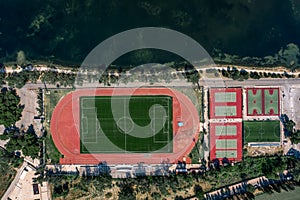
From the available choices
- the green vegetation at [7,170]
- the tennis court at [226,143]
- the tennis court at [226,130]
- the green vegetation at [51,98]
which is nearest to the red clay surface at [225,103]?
the tennis court at [226,130]

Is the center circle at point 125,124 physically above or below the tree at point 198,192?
above

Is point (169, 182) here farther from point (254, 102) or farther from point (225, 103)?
point (254, 102)

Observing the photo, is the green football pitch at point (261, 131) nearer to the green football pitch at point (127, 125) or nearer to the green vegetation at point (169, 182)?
the green vegetation at point (169, 182)

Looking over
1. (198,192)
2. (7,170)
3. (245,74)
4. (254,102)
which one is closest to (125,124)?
(198,192)

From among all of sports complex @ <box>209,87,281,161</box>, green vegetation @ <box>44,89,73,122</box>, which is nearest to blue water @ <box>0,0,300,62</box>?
green vegetation @ <box>44,89,73,122</box>

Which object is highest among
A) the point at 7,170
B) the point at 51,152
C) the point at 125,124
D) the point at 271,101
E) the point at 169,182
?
the point at 271,101

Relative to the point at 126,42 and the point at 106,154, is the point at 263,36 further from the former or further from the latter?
the point at 106,154
